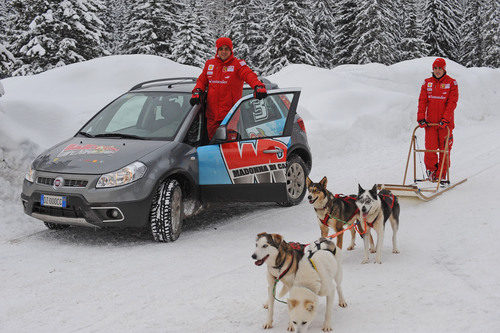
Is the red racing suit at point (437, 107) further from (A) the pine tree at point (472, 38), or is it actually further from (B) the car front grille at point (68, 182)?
(A) the pine tree at point (472, 38)

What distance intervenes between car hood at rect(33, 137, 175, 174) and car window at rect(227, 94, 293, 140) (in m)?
0.96

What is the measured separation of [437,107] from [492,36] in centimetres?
4710

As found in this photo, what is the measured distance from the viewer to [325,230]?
5.45 m

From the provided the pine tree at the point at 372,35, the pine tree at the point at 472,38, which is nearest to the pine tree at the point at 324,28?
the pine tree at the point at 372,35

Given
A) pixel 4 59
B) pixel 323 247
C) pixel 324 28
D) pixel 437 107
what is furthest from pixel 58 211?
pixel 324 28

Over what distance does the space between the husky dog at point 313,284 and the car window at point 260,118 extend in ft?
9.81

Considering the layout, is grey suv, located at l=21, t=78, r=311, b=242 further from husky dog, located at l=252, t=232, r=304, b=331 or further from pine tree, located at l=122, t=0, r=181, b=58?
pine tree, located at l=122, t=0, r=181, b=58

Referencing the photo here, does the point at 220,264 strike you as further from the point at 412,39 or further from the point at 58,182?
the point at 412,39

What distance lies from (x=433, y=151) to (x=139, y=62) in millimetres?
8653

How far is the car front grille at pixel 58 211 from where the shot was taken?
18.0 ft

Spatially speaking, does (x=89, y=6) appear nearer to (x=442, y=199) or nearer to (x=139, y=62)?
(x=139, y=62)

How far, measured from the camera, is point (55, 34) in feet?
84.9

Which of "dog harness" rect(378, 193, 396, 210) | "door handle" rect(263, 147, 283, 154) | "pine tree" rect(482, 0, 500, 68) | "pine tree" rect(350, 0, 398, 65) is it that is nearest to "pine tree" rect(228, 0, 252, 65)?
"pine tree" rect(350, 0, 398, 65)

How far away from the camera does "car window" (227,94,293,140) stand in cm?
659
